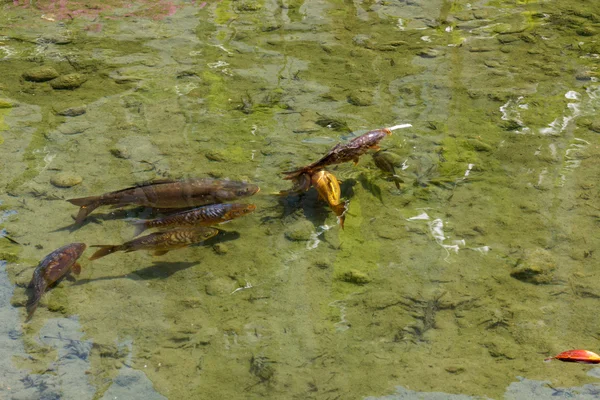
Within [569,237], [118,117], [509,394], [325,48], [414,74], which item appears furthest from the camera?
[325,48]

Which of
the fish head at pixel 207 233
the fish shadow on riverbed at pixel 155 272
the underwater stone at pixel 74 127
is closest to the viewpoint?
the fish shadow on riverbed at pixel 155 272

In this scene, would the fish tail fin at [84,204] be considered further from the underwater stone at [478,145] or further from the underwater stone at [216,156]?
the underwater stone at [478,145]

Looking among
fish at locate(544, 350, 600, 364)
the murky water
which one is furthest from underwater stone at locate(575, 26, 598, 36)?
fish at locate(544, 350, 600, 364)

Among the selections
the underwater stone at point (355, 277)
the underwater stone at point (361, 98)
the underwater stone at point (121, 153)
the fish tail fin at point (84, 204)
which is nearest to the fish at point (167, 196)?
the fish tail fin at point (84, 204)

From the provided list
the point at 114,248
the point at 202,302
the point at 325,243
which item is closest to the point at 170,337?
the point at 202,302

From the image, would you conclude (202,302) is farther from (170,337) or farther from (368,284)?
(368,284)

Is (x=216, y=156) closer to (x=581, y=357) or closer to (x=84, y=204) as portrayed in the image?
(x=84, y=204)
